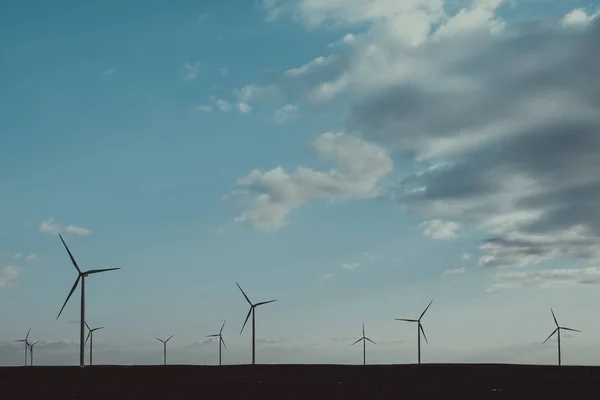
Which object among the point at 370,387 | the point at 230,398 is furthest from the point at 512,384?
the point at 230,398

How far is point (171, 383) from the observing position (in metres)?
70.1

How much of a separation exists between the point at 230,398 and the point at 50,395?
516 inches

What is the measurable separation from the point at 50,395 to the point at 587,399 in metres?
34.5

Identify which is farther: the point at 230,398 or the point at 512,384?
the point at 512,384

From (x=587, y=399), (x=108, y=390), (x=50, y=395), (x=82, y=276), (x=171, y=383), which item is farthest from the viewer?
(x=82, y=276)

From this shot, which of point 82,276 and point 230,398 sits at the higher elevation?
point 82,276

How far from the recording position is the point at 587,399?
161 feet

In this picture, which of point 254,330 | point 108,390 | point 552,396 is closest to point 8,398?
point 108,390

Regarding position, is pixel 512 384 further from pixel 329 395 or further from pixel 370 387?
pixel 329 395

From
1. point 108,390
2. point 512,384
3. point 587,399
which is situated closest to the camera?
point 587,399

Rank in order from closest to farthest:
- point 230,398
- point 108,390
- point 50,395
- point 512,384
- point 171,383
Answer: point 230,398 → point 50,395 → point 108,390 → point 512,384 → point 171,383

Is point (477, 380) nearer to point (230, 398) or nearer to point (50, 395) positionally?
point (230, 398)

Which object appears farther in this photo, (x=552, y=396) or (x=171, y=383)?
(x=171, y=383)

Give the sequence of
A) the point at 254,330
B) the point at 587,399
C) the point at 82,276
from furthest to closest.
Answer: the point at 254,330 → the point at 82,276 → the point at 587,399
